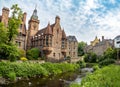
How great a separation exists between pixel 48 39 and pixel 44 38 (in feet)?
4.13

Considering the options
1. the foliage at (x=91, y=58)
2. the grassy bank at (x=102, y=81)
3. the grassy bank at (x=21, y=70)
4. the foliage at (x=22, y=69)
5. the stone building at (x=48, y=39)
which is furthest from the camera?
the foliage at (x=91, y=58)

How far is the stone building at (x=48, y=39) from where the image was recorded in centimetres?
5197

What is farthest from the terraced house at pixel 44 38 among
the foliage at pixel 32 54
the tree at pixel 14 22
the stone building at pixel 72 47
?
the stone building at pixel 72 47

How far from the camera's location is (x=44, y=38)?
52.1 metres

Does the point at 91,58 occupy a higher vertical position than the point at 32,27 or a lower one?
lower

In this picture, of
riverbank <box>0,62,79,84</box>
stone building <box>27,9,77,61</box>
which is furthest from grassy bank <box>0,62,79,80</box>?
stone building <box>27,9,77,61</box>

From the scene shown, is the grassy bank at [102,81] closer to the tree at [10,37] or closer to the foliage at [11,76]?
the foliage at [11,76]

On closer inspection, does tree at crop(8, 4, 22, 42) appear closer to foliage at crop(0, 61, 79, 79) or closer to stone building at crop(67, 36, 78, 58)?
foliage at crop(0, 61, 79, 79)

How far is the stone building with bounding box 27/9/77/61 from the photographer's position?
5197cm

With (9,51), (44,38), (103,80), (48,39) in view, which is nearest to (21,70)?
(9,51)

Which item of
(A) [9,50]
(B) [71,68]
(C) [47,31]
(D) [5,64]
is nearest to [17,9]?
(A) [9,50]

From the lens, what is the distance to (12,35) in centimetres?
3469

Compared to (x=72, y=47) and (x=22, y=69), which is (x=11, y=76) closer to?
(x=22, y=69)

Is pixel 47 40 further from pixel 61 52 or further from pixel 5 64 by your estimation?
pixel 5 64
